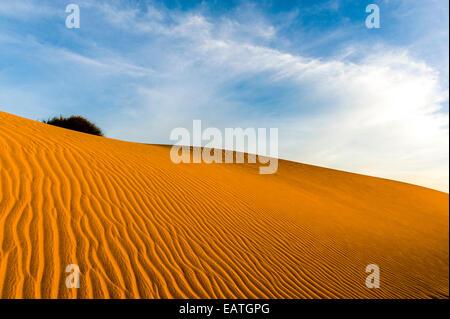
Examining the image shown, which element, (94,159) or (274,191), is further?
(274,191)

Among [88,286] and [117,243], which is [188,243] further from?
[88,286]

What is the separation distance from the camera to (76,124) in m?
21.4

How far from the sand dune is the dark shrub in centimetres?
1447

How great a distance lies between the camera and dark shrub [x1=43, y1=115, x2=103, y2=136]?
2092cm

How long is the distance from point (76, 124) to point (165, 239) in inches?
829

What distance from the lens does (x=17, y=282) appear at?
2998 mm

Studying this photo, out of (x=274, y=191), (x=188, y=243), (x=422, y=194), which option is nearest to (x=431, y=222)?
(x=422, y=194)

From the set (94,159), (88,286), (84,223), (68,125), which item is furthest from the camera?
(68,125)

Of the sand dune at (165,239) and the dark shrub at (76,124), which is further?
the dark shrub at (76,124)

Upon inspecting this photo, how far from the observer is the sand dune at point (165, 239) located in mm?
3557

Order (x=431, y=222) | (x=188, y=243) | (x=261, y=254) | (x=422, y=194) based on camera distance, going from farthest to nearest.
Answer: (x=422, y=194) < (x=431, y=222) < (x=261, y=254) < (x=188, y=243)

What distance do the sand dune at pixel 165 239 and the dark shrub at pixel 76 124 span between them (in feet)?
47.5

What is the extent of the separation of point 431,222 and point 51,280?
20.4 m
